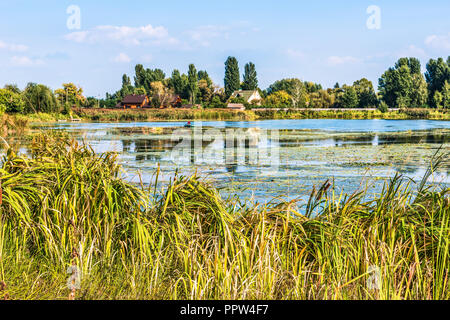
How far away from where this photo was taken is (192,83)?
8275 cm

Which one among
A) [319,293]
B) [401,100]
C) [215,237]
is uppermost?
[401,100]

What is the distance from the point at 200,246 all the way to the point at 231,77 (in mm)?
92288

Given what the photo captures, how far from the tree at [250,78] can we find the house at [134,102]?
29.0 meters

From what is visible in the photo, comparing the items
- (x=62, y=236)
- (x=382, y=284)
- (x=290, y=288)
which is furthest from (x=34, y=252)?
(x=382, y=284)

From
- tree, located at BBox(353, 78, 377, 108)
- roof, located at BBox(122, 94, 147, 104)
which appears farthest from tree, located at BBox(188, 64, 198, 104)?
tree, located at BBox(353, 78, 377, 108)

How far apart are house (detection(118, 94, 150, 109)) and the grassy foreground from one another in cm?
8029

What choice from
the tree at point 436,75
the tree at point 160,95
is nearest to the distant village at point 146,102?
the tree at point 160,95

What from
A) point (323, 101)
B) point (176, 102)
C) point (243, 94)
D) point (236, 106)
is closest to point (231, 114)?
point (236, 106)

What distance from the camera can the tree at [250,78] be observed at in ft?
339

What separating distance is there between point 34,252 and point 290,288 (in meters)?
2.44

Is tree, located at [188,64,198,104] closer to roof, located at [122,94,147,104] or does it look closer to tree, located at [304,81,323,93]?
roof, located at [122,94,147,104]

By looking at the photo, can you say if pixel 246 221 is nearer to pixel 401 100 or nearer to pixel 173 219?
pixel 173 219
